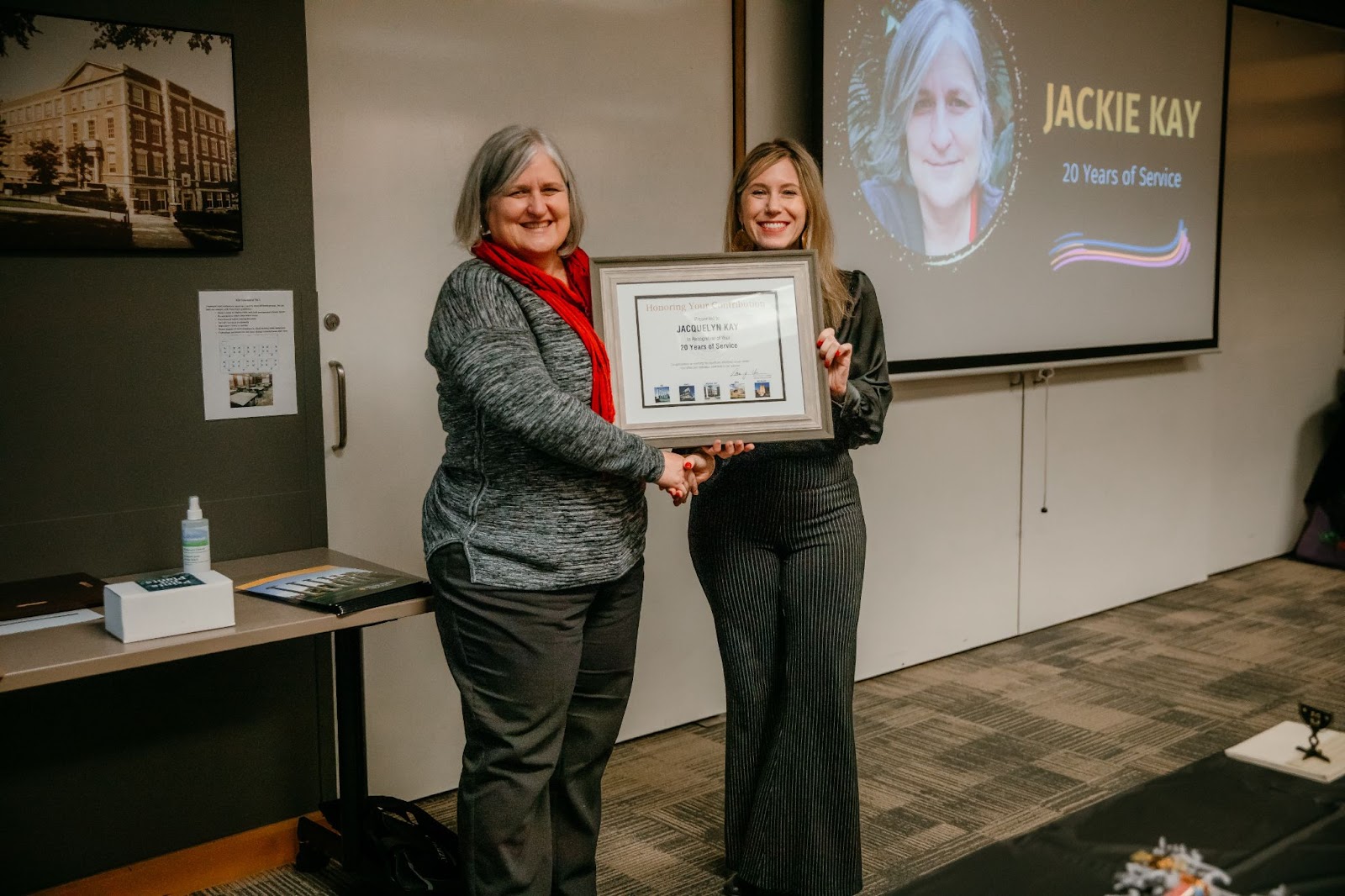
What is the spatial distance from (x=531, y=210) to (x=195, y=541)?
90 cm

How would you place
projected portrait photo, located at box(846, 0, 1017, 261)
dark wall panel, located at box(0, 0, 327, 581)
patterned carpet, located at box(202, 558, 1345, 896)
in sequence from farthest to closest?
projected portrait photo, located at box(846, 0, 1017, 261), patterned carpet, located at box(202, 558, 1345, 896), dark wall panel, located at box(0, 0, 327, 581)

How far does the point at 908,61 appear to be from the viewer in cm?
361

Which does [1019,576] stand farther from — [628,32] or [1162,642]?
[628,32]

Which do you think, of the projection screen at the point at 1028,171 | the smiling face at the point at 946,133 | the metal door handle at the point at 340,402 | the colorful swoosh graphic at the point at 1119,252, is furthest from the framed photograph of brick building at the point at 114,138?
the colorful swoosh graphic at the point at 1119,252

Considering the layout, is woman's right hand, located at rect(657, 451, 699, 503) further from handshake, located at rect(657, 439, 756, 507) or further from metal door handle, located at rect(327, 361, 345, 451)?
metal door handle, located at rect(327, 361, 345, 451)

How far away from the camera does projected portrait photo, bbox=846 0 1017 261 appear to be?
353cm

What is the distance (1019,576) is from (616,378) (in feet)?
9.06

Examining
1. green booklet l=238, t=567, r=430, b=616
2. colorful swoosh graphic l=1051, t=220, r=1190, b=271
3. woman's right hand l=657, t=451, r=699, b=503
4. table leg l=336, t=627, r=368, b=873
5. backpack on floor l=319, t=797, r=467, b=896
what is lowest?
backpack on floor l=319, t=797, r=467, b=896

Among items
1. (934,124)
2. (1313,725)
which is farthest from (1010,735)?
(934,124)

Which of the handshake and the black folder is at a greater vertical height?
the handshake

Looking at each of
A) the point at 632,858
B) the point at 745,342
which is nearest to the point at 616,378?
the point at 745,342

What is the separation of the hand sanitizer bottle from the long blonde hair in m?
1.17

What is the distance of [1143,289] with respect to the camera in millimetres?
4531

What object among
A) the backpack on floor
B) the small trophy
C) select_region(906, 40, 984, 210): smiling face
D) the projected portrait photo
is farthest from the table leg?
select_region(906, 40, 984, 210): smiling face
